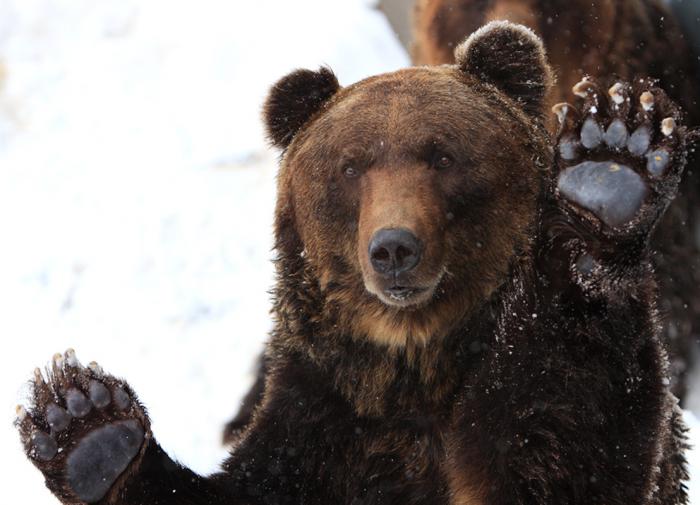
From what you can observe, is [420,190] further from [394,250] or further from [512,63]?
[512,63]

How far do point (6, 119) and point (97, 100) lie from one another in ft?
2.57

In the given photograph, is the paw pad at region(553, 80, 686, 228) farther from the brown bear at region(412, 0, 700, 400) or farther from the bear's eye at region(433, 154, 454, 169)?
the brown bear at region(412, 0, 700, 400)

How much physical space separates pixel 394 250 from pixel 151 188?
19.6 ft

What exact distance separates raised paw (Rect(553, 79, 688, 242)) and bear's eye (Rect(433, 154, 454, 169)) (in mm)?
765

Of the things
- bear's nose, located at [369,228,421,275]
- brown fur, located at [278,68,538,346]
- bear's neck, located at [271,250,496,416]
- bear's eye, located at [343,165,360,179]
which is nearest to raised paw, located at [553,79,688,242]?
bear's nose, located at [369,228,421,275]

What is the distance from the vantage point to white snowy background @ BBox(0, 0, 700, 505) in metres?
7.68

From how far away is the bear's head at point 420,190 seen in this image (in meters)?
3.77

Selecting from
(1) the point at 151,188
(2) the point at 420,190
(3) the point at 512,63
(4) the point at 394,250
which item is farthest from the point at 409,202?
(1) the point at 151,188

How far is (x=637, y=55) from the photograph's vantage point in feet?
22.9

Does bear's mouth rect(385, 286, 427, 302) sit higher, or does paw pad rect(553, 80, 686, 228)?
paw pad rect(553, 80, 686, 228)

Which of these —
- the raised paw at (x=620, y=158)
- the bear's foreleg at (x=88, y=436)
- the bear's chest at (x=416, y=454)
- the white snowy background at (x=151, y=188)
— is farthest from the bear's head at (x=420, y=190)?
the white snowy background at (x=151, y=188)

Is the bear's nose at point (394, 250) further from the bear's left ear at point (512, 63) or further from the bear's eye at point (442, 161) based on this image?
the bear's left ear at point (512, 63)

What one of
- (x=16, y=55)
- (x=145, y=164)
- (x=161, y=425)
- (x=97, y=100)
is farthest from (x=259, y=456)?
(x=16, y=55)

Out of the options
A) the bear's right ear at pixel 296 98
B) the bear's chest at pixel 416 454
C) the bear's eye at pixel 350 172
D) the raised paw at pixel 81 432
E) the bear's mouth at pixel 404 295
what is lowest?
the bear's chest at pixel 416 454
